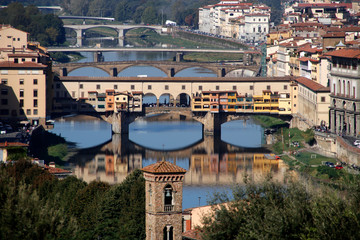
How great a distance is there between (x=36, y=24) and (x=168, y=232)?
84.0 metres

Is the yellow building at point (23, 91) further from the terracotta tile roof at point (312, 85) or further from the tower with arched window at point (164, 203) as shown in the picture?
the tower with arched window at point (164, 203)

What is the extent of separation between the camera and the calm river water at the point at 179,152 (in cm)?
4734

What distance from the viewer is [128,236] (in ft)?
93.2

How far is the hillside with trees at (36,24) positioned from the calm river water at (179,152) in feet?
114

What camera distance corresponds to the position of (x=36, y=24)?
352 feet

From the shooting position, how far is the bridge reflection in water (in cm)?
4772

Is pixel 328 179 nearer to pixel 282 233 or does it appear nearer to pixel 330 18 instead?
pixel 282 233

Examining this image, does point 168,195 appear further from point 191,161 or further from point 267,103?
point 267,103

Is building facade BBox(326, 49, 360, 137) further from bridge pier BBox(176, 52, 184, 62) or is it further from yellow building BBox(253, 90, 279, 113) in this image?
bridge pier BBox(176, 52, 184, 62)

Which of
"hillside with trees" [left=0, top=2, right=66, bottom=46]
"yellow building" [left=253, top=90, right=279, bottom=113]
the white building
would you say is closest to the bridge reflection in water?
"yellow building" [left=253, top=90, right=279, bottom=113]

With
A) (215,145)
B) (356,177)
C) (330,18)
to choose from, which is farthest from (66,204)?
(330,18)

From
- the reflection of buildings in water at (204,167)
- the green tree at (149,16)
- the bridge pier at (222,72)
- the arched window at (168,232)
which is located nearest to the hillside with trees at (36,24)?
the bridge pier at (222,72)

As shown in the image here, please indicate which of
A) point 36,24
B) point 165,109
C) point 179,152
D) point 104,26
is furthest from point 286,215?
point 104,26

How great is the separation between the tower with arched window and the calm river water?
12.7 meters
